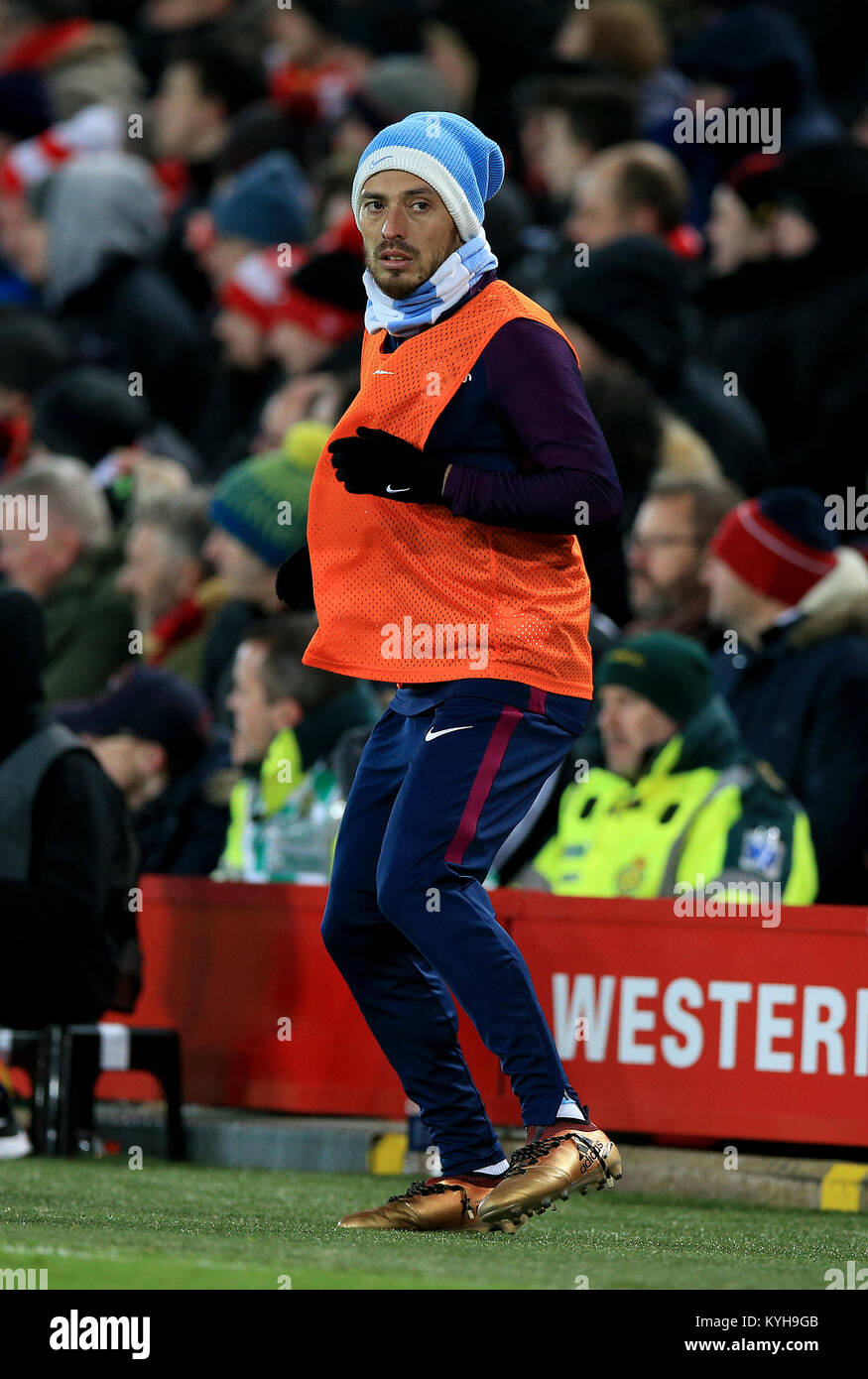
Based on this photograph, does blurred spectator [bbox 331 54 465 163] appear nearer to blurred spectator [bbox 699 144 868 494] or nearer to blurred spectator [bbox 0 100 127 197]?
blurred spectator [bbox 0 100 127 197]

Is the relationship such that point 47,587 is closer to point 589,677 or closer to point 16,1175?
point 16,1175

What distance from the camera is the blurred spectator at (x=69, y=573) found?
34.7 feet

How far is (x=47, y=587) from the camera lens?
10.9 m

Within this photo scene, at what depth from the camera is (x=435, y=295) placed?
211 inches

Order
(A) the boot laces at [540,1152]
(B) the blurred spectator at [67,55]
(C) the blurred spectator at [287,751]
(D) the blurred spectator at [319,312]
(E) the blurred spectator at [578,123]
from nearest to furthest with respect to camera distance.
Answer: (A) the boot laces at [540,1152]
(C) the blurred spectator at [287,751]
(D) the blurred spectator at [319,312]
(E) the blurred spectator at [578,123]
(B) the blurred spectator at [67,55]

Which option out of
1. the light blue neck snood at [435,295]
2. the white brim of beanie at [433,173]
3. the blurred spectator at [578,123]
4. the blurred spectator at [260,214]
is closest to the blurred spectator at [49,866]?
the light blue neck snood at [435,295]

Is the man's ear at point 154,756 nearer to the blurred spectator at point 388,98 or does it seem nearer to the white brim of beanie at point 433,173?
the white brim of beanie at point 433,173

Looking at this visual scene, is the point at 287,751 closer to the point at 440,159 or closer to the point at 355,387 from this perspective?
the point at 355,387

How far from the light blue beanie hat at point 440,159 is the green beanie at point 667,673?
2.62m

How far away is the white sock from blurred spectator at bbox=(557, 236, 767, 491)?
4.94 meters

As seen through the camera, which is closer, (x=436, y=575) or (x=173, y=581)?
(x=436, y=575)

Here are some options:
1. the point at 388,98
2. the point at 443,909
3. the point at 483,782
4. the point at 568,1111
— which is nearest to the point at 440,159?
the point at 483,782

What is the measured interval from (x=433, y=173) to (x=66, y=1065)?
11.1 feet

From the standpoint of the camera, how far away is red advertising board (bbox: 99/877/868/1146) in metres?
6.80
